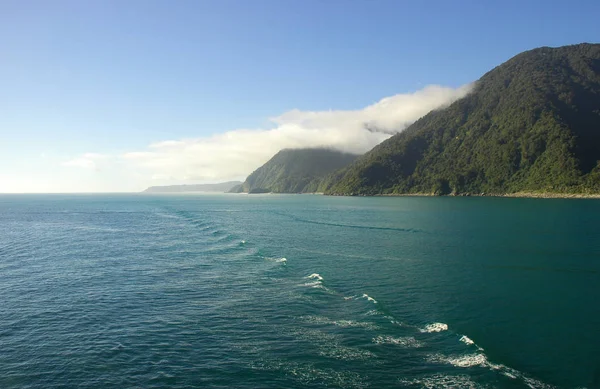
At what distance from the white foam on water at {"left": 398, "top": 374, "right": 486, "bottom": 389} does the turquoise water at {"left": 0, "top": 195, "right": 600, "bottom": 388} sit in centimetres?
10

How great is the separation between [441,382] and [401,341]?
576cm

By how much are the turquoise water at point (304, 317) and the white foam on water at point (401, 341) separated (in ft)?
0.49

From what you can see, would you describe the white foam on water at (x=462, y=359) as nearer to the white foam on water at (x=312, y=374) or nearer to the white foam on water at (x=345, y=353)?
the white foam on water at (x=345, y=353)

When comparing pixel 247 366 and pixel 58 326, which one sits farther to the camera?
pixel 58 326


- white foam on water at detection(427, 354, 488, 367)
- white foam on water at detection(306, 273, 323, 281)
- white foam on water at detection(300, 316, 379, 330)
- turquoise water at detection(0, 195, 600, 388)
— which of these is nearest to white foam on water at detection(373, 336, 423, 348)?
turquoise water at detection(0, 195, 600, 388)

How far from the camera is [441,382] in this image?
21391 millimetres

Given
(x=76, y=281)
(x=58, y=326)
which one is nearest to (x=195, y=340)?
(x=58, y=326)

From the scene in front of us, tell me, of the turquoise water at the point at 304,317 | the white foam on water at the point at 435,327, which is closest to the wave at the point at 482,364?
the turquoise water at the point at 304,317

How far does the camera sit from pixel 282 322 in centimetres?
3100

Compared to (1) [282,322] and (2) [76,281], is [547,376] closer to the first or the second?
(1) [282,322]

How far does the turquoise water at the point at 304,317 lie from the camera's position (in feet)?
74.8

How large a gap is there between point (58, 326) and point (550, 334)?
37.5 metres

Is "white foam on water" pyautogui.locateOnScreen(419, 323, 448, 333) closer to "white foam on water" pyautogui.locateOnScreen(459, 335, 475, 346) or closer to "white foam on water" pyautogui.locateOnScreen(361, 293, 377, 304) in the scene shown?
"white foam on water" pyautogui.locateOnScreen(459, 335, 475, 346)

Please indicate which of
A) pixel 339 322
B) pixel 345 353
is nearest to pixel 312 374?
pixel 345 353
